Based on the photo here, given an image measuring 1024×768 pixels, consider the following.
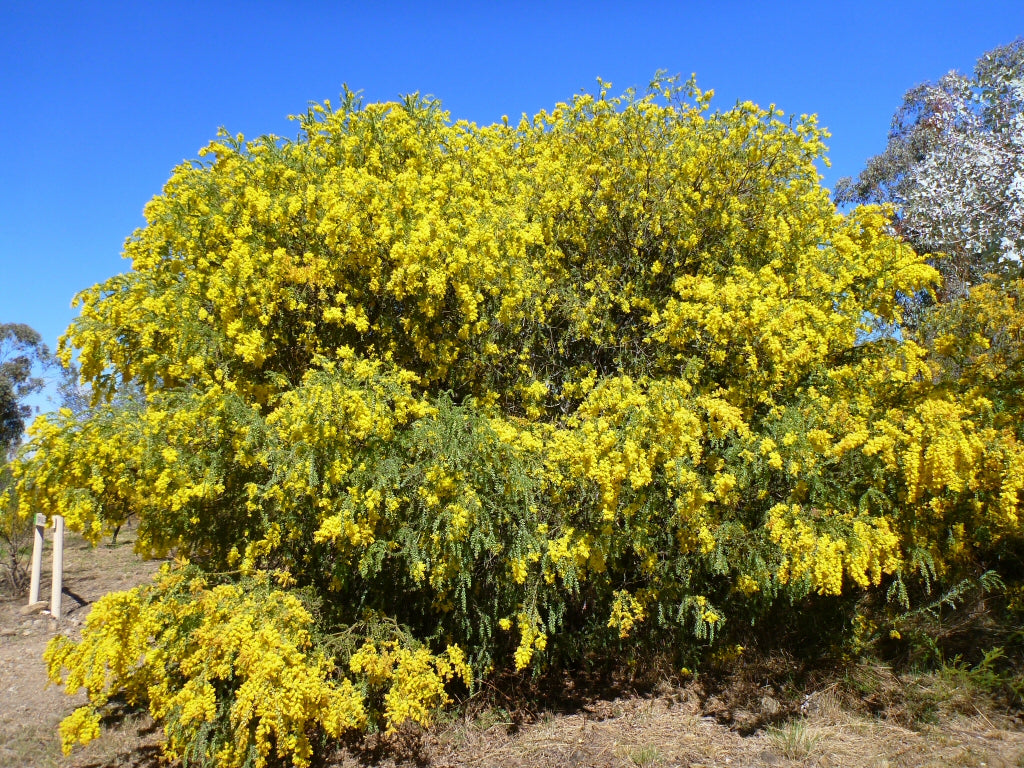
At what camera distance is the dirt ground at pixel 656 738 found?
17.1ft

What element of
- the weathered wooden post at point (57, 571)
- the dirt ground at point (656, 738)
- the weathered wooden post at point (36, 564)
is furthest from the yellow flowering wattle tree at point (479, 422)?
the weathered wooden post at point (36, 564)

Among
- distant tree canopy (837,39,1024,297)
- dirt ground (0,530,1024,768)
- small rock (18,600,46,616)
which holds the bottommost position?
dirt ground (0,530,1024,768)

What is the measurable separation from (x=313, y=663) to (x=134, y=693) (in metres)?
1.42

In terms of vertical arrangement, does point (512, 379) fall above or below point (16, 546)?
above

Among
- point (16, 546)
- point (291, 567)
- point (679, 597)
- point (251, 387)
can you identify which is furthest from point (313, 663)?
point (16, 546)

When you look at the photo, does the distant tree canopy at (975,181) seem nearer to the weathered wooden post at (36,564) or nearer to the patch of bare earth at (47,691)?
the patch of bare earth at (47,691)

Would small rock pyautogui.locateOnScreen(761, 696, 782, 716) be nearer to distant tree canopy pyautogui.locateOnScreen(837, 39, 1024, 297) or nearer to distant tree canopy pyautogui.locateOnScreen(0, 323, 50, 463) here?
distant tree canopy pyautogui.locateOnScreen(837, 39, 1024, 297)

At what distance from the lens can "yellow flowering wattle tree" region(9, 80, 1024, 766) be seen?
16.5ft

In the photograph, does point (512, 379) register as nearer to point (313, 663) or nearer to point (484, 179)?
point (484, 179)

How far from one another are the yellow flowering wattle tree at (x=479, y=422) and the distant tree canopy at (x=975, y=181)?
284 inches

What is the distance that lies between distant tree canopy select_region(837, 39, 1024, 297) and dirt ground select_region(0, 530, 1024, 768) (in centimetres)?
837

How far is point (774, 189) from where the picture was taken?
7.13 meters

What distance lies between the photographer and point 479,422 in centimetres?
552

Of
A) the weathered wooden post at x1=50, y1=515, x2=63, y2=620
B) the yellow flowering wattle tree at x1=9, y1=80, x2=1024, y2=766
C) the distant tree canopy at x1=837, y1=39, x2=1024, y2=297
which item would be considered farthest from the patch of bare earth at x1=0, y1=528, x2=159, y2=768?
the distant tree canopy at x1=837, y1=39, x2=1024, y2=297
